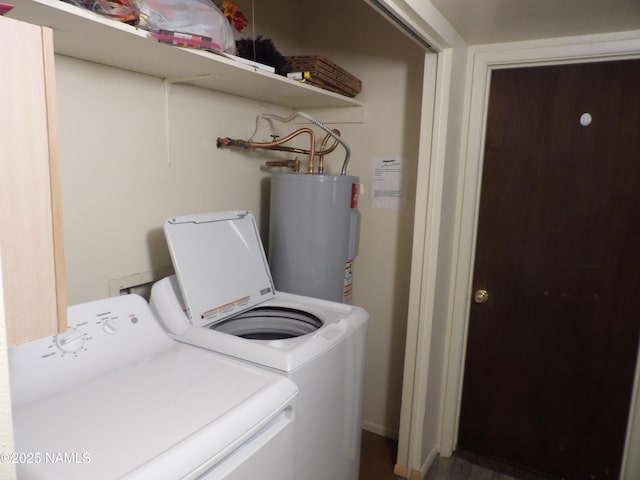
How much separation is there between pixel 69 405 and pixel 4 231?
0.58 meters

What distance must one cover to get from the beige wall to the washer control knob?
0.28m

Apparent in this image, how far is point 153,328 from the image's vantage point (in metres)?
1.38

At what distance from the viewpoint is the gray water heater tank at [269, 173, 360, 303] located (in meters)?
1.91

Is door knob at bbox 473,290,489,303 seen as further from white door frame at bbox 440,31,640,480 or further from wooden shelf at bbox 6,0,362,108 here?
wooden shelf at bbox 6,0,362,108

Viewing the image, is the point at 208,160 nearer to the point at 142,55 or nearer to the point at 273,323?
the point at 142,55

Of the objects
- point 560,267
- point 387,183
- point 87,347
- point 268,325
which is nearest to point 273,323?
point 268,325

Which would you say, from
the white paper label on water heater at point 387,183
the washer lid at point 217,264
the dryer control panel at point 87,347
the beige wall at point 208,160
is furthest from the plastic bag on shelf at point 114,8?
the white paper label on water heater at point 387,183

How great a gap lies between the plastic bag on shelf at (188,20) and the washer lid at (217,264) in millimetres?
579

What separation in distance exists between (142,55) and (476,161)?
150 centimetres

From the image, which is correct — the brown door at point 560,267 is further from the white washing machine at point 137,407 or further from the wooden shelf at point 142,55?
the white washing machine at point 137,407

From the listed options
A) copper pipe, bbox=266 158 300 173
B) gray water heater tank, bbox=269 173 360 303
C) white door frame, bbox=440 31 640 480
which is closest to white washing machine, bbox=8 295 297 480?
gray water heater tank, bbox=269 173 360 303

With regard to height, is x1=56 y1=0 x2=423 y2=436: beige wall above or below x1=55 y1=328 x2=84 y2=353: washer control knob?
above

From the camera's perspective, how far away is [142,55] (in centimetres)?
130

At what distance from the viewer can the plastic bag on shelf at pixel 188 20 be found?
44.9 inches
